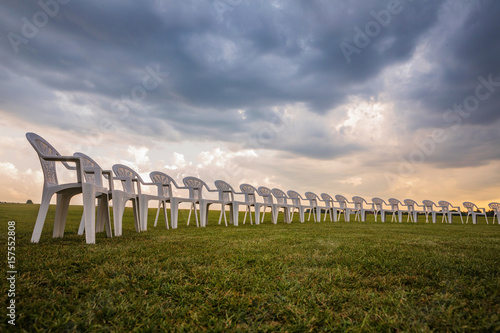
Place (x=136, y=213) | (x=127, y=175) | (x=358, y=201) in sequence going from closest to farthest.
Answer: (x=136, y=213) → (x=127, y=175) → (x=358, y=201)

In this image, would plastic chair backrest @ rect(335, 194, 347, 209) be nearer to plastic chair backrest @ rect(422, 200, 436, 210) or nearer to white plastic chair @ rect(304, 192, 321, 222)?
white plastic chair @ rect(304, 192, 321, 222)

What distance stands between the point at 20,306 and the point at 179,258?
1.39 m

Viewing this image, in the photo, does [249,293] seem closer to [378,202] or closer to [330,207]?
[330,207]

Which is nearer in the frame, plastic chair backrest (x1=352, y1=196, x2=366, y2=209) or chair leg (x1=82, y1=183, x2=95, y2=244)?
chair leg (x1=82, y1=183, x2=95, y2=244)

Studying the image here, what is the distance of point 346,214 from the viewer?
49.8ft

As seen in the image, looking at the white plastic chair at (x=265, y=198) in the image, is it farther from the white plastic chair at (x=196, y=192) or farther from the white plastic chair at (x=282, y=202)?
the white plastic chair at (x=196, y=192)

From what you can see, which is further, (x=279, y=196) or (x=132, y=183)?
(x=279, y=196)

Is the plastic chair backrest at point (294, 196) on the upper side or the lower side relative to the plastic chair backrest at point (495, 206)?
upper

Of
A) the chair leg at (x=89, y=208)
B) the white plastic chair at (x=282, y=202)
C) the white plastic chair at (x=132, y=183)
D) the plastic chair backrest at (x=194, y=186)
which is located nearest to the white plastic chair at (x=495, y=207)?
Result: the white plastic chair at (x=282, y=202)

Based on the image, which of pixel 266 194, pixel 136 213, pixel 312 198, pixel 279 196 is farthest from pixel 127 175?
pixel 312 198

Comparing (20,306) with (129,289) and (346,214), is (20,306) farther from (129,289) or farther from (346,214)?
(346,214)

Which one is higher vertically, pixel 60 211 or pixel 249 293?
pixel 60 211

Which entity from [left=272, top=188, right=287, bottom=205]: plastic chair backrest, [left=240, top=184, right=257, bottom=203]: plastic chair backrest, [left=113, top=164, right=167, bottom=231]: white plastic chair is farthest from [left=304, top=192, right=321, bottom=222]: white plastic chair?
[left=113, top=164, right=167, bottom=231]: white plastic chair

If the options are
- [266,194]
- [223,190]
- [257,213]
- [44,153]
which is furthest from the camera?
[266,194]
